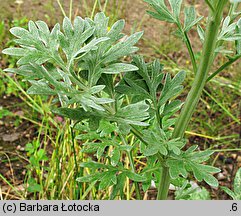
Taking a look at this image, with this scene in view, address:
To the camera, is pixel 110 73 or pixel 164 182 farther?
pixel 164 182

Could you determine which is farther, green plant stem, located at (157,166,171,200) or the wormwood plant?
green plant stem, located at (157,166,171,200)

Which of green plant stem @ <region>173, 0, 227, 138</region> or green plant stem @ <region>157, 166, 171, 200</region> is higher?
green plant stem @ <region>173, 0, 227, 138</region>

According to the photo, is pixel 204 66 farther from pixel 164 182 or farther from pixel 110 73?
pixel 164 182

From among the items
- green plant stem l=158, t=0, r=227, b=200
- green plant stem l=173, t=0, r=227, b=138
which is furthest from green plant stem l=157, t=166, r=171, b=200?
green plant stem l=173, t=0, r=227, b=138

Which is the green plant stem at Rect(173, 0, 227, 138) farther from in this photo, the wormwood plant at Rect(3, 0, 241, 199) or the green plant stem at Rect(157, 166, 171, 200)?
the green plant stem at Rect(157, 166, 171, 200)

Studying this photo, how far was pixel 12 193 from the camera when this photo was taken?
8.72 feet

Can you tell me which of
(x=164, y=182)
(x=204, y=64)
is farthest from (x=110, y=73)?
(x=164, y=182)

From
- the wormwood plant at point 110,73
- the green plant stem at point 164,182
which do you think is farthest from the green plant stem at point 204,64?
the green plant stem at point 164,182

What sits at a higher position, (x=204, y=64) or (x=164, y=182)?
(x=204, y=64)

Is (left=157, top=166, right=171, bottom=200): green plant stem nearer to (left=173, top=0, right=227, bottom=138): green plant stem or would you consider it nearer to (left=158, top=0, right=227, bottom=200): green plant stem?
(left=158, top=0, right=227, bottom=200): green plant stem

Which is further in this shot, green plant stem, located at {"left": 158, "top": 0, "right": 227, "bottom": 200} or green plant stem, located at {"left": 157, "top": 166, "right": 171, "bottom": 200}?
green plant stem, located at {"left": 157, "top": 166, "right": 171, "bottom": 200}

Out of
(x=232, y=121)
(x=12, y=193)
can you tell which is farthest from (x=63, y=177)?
(x=232, y=121)

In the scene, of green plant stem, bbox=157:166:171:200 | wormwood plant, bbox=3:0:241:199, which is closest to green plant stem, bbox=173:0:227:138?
wormwood plant, bbox=3:0:241:199
